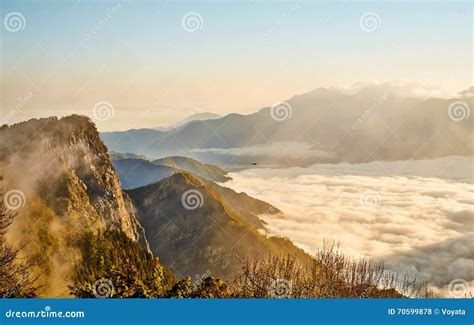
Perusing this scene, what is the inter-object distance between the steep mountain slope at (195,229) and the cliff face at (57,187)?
46459 mm

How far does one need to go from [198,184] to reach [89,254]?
407 feet

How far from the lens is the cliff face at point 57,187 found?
165 feet

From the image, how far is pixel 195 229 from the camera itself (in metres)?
160

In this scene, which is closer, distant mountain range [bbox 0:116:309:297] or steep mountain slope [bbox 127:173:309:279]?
distant mountain range [bbox 0:116:309:297]

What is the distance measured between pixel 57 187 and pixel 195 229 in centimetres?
9663

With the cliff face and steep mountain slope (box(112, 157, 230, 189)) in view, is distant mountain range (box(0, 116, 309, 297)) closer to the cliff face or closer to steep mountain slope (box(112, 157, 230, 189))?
the cliff face

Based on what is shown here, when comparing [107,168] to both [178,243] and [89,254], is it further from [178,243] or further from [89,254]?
[178,243]

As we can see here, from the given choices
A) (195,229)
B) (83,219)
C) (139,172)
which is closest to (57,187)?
(83,219)

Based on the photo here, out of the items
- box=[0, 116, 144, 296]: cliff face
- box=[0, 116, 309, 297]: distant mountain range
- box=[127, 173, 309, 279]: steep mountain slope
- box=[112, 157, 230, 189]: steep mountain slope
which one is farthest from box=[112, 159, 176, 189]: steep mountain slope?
box=[0, 116, 144, 296]: cliff face

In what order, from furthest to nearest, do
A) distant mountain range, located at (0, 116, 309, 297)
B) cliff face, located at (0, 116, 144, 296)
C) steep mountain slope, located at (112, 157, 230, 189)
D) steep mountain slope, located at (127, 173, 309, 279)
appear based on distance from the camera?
steep mountain slope, located at (112, 157, 230, 189) → steep mountain slope, located at (127, 173, 309, 279) → distant mountain range, located at (0, 116, 309, 297) → cliff face, located at (0, 116, 144, 296)

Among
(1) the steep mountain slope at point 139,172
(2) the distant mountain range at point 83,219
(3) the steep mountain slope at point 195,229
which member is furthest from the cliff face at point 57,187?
(1) the steep mountain slope at point 139,172

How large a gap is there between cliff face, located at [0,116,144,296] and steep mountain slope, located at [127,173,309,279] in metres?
46.5

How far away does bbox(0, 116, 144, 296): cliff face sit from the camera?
1982 inches

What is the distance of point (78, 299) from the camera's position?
15180mm
